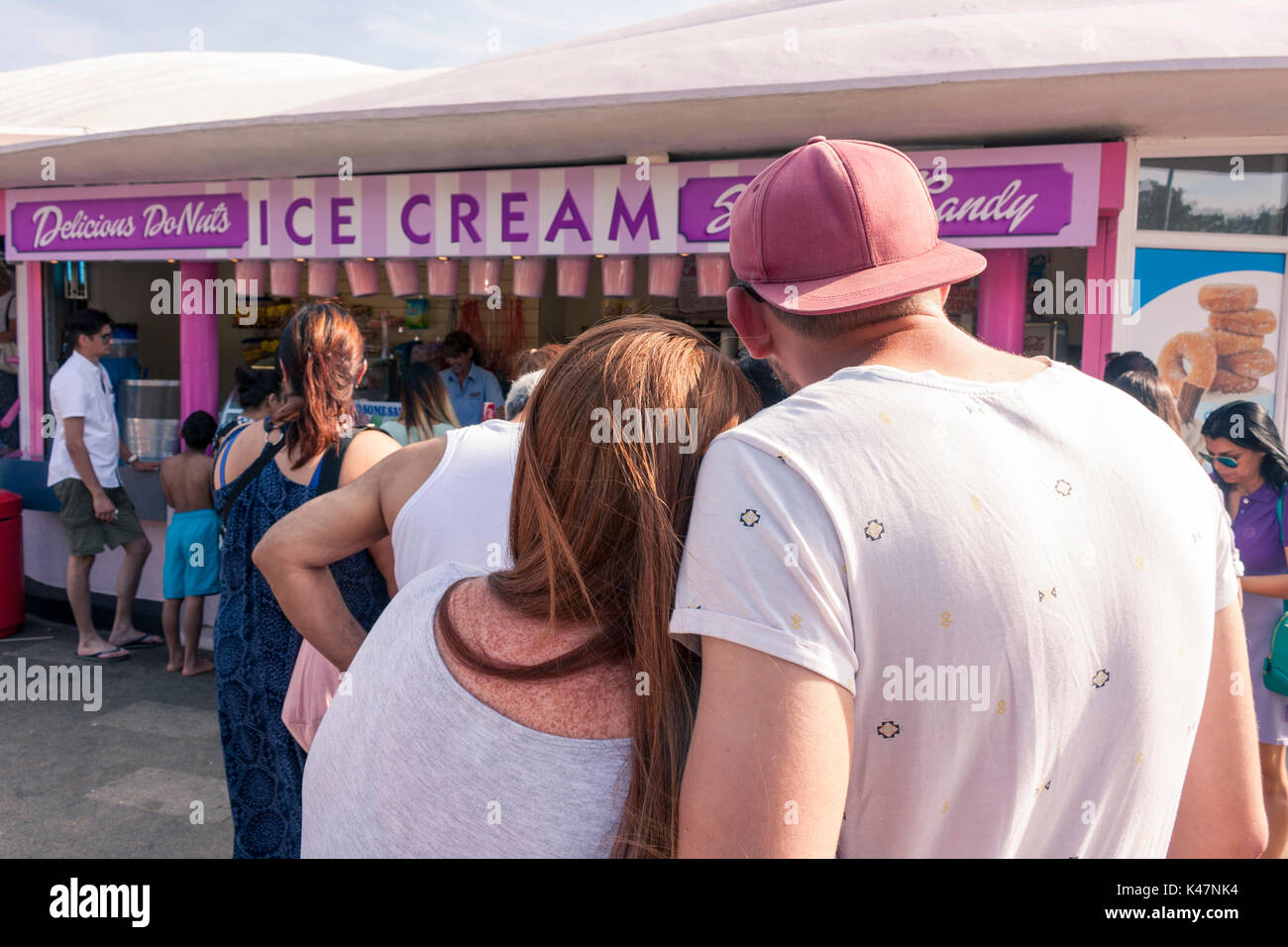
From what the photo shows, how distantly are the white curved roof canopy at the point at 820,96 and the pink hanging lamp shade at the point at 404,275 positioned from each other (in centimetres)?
61

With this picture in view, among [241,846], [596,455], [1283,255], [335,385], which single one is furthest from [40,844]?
[1283,255]

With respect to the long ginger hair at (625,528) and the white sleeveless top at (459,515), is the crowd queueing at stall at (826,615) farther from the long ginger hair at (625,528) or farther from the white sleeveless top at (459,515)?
the white sleeveless top at (459,515)

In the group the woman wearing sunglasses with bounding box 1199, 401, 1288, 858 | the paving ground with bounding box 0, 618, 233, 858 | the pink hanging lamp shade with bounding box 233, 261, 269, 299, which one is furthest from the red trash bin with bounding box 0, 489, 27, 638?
the woman wearing sunglasses with bounding box 1199, 401, 1288, 858

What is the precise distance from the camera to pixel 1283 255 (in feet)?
16.0

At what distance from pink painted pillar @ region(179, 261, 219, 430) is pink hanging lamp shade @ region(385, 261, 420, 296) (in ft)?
5.35

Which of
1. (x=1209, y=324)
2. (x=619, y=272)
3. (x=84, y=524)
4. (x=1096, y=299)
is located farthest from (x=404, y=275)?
(x=1209, y=324)

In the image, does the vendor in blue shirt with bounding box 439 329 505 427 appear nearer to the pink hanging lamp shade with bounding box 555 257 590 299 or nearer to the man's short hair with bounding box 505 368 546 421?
the pink hanging lamp shade with bounding box 555 257 590 299

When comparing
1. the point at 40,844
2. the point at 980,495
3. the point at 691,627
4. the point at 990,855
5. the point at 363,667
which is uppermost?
the point at 980,495

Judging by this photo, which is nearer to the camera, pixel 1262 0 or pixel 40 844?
pixel 40 844

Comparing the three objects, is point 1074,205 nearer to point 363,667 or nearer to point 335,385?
point 335,385

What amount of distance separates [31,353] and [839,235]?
805 centimetres

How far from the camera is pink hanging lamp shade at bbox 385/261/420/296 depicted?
234 inches

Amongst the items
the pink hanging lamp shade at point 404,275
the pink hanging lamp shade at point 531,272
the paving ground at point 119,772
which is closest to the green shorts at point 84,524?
the paving ground at point 119,772

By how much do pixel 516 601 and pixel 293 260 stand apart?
19.3 ft
